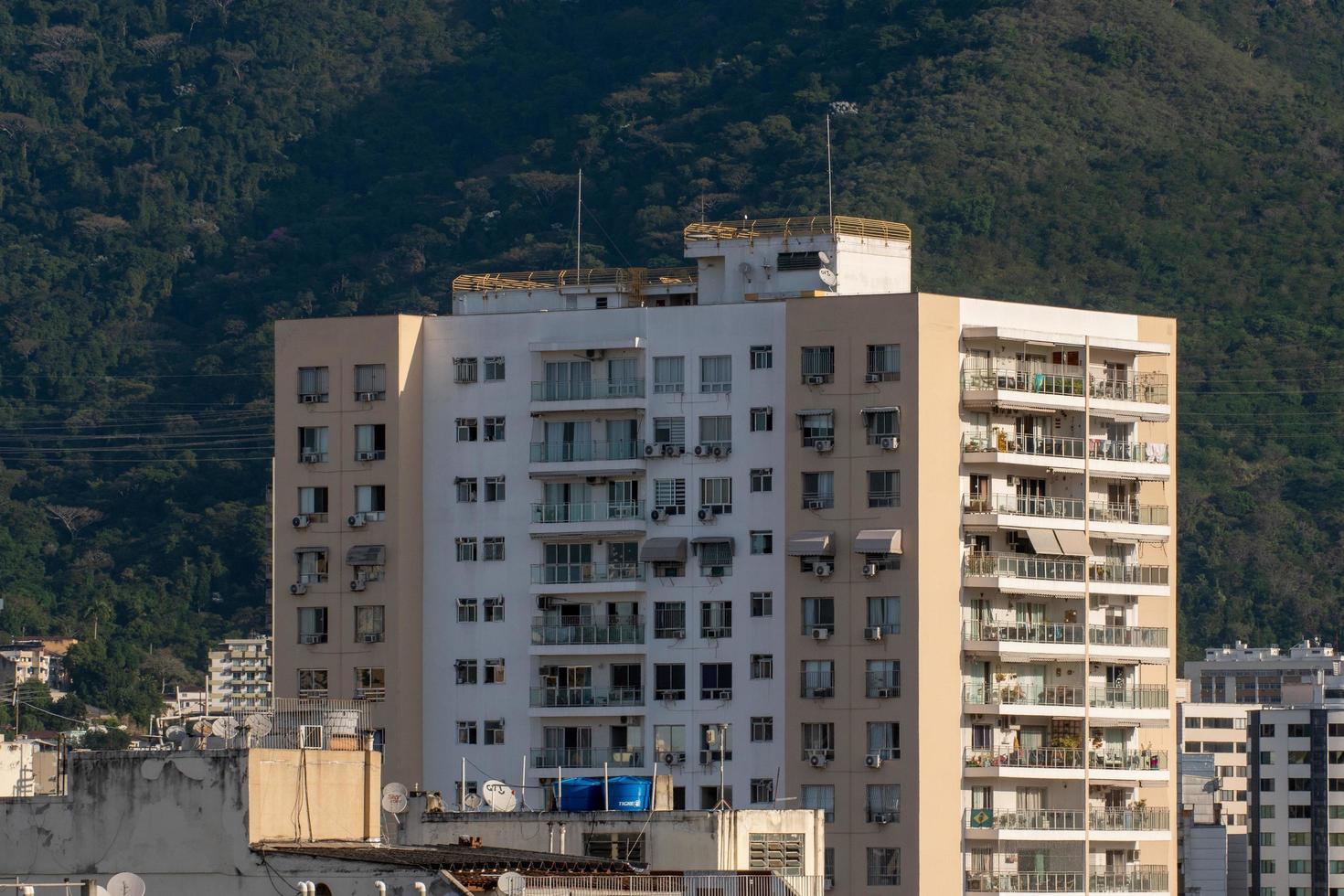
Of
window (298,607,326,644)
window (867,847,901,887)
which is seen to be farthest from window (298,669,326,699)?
window (867,847,901,887)

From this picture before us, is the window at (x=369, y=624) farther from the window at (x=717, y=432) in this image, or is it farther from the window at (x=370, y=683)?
the window at (x=717, y=432)

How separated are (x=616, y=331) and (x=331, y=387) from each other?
8683 millimetres

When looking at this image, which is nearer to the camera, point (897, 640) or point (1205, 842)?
point (897, 640)

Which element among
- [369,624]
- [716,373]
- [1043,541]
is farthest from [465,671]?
[1043,541]

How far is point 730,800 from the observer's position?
95.1 metres

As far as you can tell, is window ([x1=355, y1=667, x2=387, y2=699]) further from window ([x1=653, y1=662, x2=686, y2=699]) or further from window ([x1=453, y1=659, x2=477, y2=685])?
window ([x1=653, y1=662, x2=686, y2=699])

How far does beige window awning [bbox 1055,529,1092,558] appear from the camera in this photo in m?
99.1

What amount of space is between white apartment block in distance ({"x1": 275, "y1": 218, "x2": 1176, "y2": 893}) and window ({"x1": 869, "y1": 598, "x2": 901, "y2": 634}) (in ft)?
0.27

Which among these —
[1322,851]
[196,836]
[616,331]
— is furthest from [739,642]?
[1322,851]

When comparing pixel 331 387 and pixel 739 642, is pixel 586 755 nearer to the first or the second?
pixel 739 642

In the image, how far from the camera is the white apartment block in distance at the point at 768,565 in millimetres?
95312

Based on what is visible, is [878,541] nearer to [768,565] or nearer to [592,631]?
[768,565]

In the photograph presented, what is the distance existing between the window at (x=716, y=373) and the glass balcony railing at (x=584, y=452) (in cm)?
259

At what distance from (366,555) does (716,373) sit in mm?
11602
